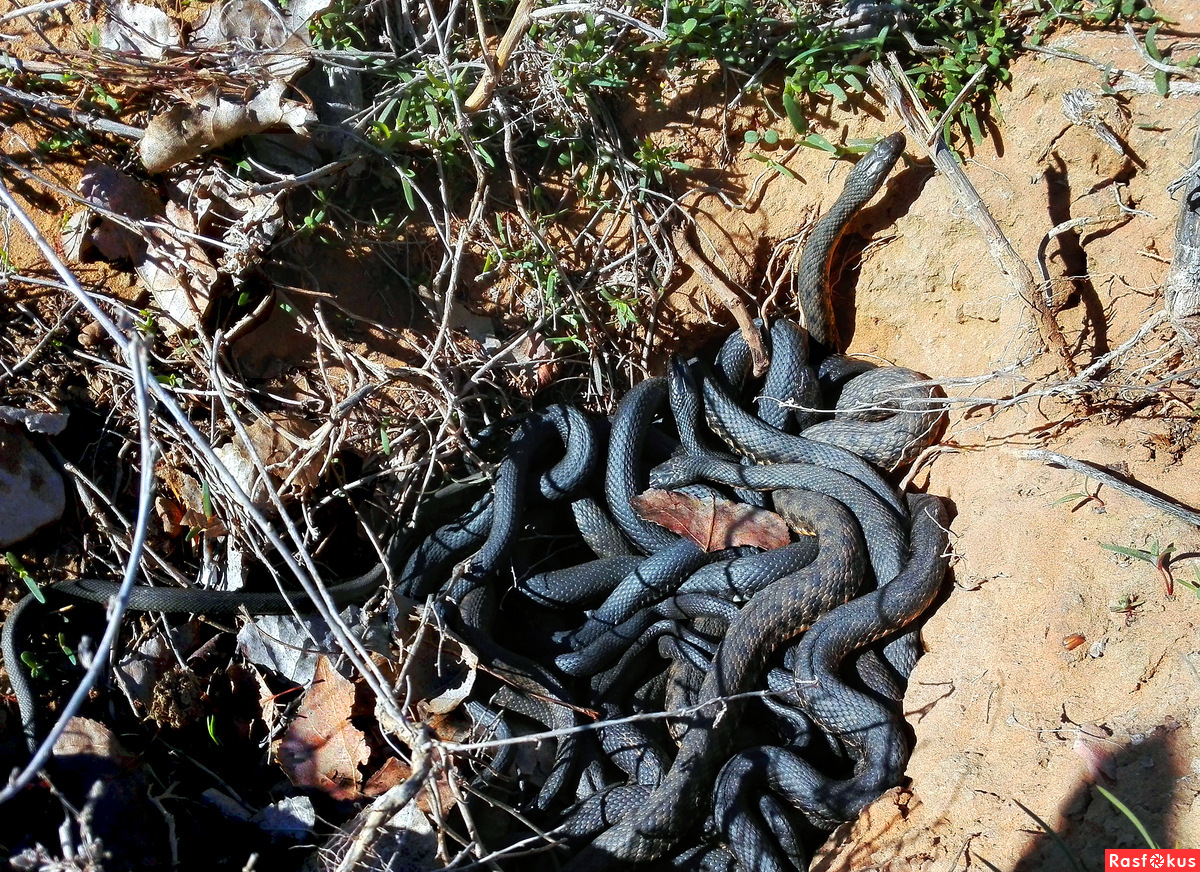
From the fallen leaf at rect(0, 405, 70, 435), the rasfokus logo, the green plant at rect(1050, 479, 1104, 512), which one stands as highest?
the fallen leaf at rect(0, 405, 70, 435)

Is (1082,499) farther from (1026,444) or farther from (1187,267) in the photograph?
(1187,267)

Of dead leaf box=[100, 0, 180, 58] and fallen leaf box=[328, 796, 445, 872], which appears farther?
dead leaf box=[100, 0, 180, 58]

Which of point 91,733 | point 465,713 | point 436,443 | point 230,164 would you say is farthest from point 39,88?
point 465,713

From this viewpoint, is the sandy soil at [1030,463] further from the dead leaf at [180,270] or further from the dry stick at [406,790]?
the dead leaf at [180,270]

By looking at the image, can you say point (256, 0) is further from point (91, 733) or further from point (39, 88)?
point (91, 733)

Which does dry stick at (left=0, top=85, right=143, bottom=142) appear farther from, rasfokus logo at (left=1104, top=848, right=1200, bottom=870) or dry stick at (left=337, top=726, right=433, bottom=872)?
rasfokus logo at (left=1104, top=848, right=1200, bottom=870)

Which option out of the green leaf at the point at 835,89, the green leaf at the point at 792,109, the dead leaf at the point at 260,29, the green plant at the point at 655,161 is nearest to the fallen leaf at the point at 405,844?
the green plant at the point at 655,161

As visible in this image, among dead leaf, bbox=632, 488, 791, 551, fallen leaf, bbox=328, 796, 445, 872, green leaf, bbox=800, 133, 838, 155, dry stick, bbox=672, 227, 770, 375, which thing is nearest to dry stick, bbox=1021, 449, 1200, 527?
dead leaf, bbox=632, 488, 791, 551
